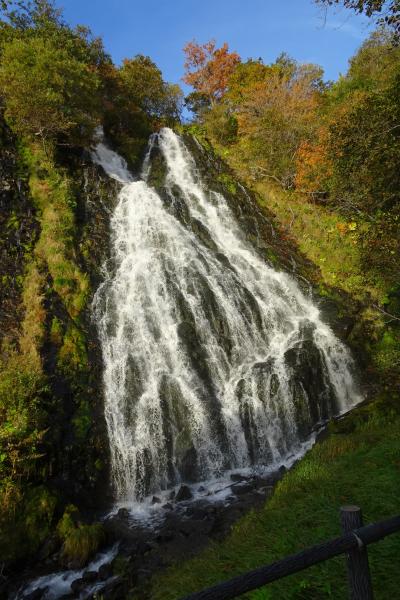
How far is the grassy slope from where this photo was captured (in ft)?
13.2

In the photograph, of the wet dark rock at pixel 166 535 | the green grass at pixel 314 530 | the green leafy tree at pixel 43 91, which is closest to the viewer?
the green grass at pixel 314 530

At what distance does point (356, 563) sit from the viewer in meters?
2.40

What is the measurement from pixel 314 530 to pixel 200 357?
9130mm

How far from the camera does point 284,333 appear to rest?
53.1 feet

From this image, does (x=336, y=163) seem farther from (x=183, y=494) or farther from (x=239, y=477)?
(x=183, y=494)

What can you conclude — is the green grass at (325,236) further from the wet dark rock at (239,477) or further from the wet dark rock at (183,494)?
the wet dark rock at (183,494)

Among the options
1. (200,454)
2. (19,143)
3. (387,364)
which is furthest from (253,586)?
(19,143)

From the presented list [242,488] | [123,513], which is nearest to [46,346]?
[123,513]

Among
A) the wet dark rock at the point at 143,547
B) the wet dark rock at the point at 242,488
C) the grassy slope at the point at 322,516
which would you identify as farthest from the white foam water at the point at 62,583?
the wet dark rock at the point at 242,488

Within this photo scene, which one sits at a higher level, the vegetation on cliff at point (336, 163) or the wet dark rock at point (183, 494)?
the vegetation on cliff at point (336, 163)

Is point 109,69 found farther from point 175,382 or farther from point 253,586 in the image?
point 253,586

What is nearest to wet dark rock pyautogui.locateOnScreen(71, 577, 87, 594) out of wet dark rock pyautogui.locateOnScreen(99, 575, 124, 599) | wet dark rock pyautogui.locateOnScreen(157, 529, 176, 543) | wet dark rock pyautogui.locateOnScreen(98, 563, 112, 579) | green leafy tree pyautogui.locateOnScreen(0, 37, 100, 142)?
wet dark rock pyautogui.locateOnScreen(98, 563, 112, 579)

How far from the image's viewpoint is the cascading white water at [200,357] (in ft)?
38.7

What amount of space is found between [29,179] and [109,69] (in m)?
17.1
